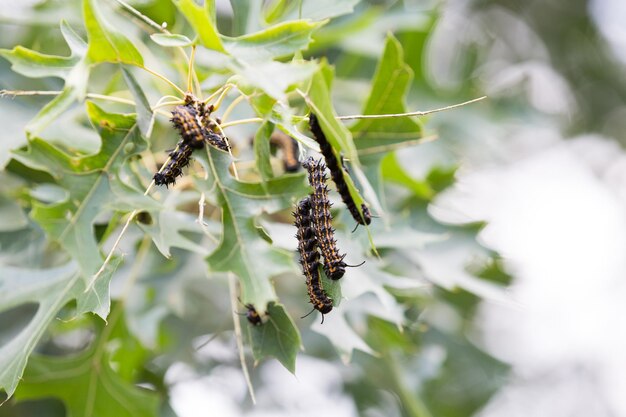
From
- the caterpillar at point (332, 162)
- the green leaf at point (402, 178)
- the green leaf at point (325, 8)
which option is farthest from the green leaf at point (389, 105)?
the caterpillar at point (332, 162)

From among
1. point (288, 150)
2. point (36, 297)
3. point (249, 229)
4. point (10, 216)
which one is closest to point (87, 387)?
point (36, 297)

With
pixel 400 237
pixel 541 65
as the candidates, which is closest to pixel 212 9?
pixel 400 237

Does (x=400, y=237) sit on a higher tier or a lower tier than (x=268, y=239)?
lower

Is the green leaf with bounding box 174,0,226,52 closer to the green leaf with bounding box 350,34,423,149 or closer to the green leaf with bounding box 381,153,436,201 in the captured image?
the green leaf with bounding box 350,34,423,149

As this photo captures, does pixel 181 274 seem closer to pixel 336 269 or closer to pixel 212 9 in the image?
pixel 336 269

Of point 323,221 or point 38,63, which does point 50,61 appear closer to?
point 38,63
